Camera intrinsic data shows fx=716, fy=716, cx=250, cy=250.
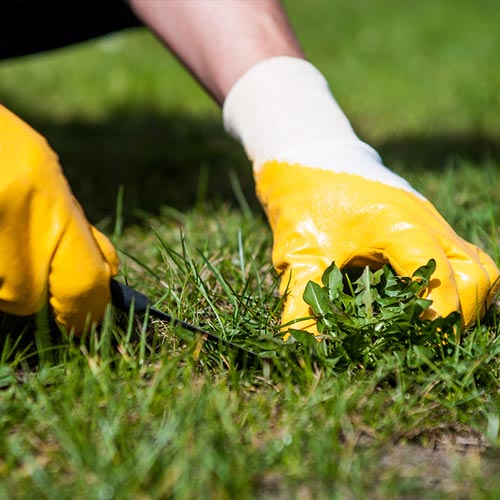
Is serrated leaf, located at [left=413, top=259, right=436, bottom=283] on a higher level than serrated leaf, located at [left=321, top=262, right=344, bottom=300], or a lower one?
higher

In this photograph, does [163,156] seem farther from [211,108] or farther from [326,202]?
[326,202]

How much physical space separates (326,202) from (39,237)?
52 cm

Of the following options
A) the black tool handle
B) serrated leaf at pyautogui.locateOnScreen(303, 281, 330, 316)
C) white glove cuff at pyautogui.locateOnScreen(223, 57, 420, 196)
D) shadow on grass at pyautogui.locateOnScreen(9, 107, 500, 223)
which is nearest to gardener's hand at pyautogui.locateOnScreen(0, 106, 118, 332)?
the black tool handle

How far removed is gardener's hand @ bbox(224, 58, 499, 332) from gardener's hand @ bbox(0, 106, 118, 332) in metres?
0.35

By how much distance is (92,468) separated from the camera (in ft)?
2.86

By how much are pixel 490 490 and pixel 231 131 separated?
97 centimetres

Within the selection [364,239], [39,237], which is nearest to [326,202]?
[364,239]

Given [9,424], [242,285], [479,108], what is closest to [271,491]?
[9,424]

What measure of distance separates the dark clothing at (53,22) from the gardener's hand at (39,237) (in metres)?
1.06

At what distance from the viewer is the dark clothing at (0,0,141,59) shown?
2039mm

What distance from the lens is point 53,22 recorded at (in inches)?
83.0

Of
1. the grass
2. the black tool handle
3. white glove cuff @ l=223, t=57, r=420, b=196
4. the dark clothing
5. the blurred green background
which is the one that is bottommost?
the blurred green background

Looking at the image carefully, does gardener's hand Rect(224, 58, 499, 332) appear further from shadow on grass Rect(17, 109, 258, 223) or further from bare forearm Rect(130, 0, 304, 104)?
shadow on grass Rect(17, 109, 258, 223)

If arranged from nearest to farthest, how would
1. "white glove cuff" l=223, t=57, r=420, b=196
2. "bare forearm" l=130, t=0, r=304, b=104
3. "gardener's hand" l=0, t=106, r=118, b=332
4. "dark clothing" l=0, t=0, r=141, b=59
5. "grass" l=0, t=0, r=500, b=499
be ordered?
"grass" l=0, t=0, r=500, b=499, "gardener's hand" l=0, t=106, r=118, b=332, "white glove cuff" l=223, t=57, r=420, b=196, "bare forearm" l=130, t=0, r=304, b=104, "dark clothing" l=0, t=0, r=141, b=59
